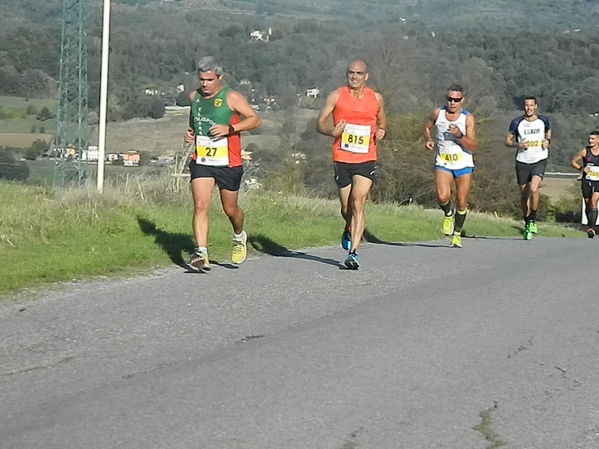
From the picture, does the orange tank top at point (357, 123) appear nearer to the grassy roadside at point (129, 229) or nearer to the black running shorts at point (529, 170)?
the grassy roadside at point (129, 229)

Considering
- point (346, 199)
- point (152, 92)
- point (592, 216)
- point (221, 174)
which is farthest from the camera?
point (152, 92)

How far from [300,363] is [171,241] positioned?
5866 millimetres

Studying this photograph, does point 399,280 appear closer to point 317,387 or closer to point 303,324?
point 303,324

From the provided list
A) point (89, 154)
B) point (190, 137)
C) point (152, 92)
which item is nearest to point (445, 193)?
point (190, 137)

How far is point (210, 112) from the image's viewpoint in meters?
10.2

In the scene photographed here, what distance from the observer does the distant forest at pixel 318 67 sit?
1533 inches

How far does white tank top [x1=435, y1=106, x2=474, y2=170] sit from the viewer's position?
1413cm

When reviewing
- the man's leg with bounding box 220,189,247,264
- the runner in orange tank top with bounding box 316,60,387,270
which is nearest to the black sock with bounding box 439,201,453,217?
the runner in orange tank top with bounding box 316,60,387,270

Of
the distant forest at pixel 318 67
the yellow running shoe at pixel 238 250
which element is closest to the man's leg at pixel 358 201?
the yellow running shoe at pixel 238 250

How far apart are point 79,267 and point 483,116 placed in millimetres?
51278

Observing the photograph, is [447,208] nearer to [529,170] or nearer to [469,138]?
[469,138]

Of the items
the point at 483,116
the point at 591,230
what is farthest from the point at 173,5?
the point at 591,230

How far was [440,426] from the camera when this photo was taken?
522 cm

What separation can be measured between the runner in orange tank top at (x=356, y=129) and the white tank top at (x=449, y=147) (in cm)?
297
